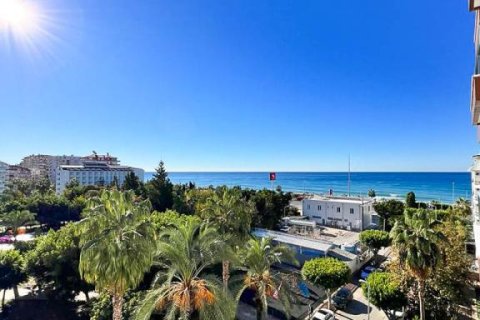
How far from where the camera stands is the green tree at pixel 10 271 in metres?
22.0

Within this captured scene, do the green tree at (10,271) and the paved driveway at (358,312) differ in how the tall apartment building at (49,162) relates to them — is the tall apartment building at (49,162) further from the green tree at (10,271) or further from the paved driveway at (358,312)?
the paved driveway at (358,312)

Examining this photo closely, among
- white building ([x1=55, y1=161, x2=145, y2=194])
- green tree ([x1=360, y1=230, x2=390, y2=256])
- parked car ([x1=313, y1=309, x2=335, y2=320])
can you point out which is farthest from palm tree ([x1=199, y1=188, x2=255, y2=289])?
white building ([x1=55, y1=161, x2=145, y2=194])

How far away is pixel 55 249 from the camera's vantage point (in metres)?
21.0

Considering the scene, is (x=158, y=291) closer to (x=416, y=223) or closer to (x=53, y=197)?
(x=416, y=223)

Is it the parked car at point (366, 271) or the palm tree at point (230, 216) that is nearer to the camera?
the palm tree at point (230, 216)

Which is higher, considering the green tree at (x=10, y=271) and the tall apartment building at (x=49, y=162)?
the tall apartment building at (x=49, y=162)

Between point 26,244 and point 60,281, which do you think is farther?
point 26,244

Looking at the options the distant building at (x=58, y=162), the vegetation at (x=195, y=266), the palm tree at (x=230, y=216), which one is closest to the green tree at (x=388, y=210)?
the vegetation at (x=195, y=266)

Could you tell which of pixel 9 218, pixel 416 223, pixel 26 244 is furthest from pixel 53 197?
pixel 416 223

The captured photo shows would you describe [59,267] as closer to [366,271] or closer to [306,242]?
[306,242]

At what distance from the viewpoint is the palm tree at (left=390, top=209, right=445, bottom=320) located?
16438mm

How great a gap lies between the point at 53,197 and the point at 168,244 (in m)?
52.6

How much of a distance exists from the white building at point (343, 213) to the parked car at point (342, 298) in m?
26.5

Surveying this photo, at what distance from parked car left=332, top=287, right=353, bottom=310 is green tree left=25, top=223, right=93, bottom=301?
1910 cm
